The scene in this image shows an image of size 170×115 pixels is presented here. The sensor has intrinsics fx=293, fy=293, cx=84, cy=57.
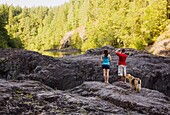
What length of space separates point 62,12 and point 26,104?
16776 cm

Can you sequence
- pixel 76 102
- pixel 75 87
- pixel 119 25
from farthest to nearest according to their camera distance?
pixel 119 25
pixel 75 87
pixel 76 102

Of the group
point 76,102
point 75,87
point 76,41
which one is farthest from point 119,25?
point 76,102

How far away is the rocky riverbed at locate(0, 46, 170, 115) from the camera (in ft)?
35.1

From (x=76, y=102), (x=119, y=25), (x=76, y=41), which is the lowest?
(x=76, y=102)

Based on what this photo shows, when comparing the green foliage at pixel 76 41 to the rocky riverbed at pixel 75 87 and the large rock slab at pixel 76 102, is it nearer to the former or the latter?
the rocky riverbed at pixel 75 87

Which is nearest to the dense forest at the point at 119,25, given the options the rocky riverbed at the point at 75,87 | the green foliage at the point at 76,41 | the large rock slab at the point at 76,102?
the green foliage at the point at 76,41

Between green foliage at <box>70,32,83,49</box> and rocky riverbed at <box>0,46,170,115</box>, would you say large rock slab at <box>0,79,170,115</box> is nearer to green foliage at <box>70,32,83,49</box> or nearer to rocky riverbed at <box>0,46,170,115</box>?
rocky riverbed at <box>0,46,170,115</box>

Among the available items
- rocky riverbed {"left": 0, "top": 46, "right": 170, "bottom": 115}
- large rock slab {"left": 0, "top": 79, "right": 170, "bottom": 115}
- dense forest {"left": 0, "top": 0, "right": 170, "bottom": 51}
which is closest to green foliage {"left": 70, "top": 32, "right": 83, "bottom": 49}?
dense forest {"left": 0, "top": 0, "right": 170, "bottom": 51}

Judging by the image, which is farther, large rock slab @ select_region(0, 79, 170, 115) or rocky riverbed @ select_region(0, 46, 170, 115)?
rocky riverbed @ select_region(0, 46, 170, 115)

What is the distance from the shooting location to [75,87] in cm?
1548

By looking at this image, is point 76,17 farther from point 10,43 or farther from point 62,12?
point 10,43

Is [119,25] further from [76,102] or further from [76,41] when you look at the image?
[76,102]

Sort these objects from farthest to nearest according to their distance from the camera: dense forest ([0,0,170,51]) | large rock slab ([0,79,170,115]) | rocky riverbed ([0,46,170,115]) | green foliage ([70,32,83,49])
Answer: green foliage ([70,32,83,49]) < dense forest ([0,0,170,51]) < rocky riverbed ([0,46,170,115]) < large rock slab ([0,79,170,115])

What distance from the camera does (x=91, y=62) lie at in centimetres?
2389
